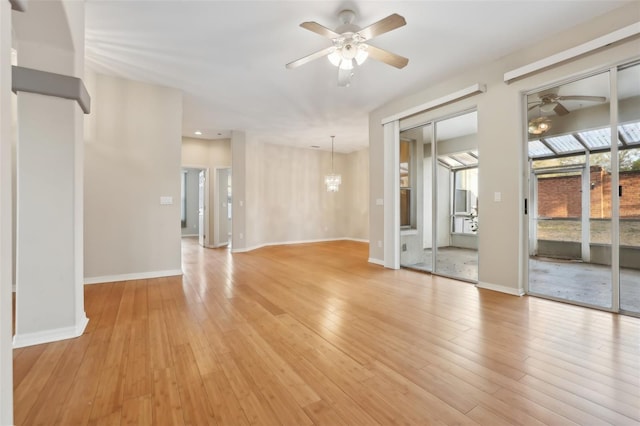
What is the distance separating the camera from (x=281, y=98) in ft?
15.5

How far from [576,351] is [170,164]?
16.7ft

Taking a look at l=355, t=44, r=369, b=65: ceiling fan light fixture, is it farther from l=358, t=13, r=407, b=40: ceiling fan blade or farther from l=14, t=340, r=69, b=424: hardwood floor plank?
l=14, t=340, r=69, b=424: hardwood floor plank

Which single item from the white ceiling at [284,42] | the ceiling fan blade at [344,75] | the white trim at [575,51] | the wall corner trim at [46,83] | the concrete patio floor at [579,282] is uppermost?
the white ceiling at [284,42]

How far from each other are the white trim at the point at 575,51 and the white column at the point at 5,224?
13.6ft

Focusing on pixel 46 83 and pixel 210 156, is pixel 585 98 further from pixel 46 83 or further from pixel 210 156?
pixel 210 156

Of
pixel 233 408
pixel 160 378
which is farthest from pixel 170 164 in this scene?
pixel 233 408

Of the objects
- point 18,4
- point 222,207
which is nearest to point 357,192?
point 222,207

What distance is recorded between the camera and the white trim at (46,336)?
6.93ft

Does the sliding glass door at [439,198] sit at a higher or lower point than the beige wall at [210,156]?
lower

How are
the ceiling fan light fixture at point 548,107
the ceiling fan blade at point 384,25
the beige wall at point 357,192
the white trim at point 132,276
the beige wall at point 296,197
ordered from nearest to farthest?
the ceiling fan blade at point 384,25 < the ceiling fan light fixture at point 548,107 < the white trim at point 132,276 < the beige wall at point 296,197 < the beige wall at point 357,192

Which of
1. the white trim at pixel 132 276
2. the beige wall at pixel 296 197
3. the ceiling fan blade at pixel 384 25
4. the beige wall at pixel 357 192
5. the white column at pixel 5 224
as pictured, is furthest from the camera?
the beige wall at pixel 357 192

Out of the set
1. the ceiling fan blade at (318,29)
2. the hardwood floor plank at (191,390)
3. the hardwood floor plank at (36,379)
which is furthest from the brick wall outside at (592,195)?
the hardwood floor plank at (36,379)

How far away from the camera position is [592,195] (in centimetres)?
298

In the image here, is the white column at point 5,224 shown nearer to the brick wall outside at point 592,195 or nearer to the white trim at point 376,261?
the brick wall outside at point 592,195
